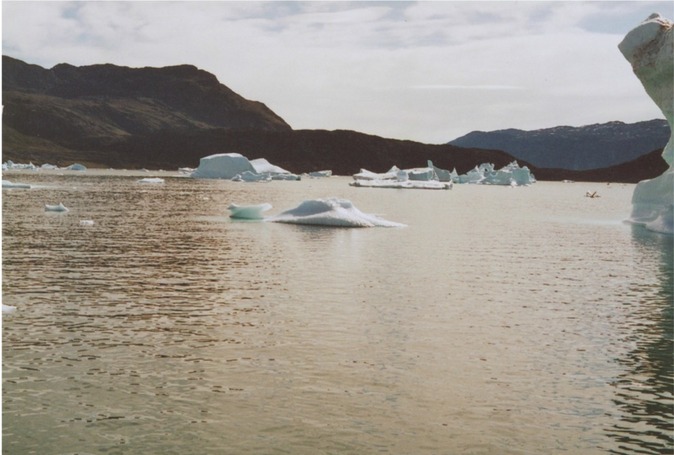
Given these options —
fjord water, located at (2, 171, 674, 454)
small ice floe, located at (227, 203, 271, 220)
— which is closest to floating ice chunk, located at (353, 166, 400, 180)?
small ice floe, located at (227, 203, 271, 220)

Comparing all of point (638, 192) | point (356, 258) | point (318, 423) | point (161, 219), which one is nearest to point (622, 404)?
point (318, 423)

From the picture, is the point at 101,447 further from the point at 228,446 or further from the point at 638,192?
the point at 638,192

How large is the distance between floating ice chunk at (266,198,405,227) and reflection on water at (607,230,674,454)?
727 inches

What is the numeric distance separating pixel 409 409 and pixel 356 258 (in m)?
15.3

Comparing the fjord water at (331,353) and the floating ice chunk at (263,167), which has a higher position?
the floating ice chunk at (263,167)

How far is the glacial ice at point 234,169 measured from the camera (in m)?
132

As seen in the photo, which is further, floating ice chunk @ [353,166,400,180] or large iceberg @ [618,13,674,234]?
floating ice chunk @ [353,166,400,180]

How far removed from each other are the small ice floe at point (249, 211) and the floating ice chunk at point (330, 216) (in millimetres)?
1200

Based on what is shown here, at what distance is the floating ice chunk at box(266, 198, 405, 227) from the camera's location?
37.0 meters

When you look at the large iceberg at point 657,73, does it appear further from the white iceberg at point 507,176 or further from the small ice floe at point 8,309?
the white iceberg at point 507,176

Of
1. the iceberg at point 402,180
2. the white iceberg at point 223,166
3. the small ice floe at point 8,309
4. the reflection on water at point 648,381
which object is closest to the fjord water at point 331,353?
the reflection on water at point 648,381

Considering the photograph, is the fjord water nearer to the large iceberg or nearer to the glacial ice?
the large iceberg

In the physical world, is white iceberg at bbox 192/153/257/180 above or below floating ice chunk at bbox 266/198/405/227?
above

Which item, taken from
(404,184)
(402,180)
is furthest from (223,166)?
(404,184)
